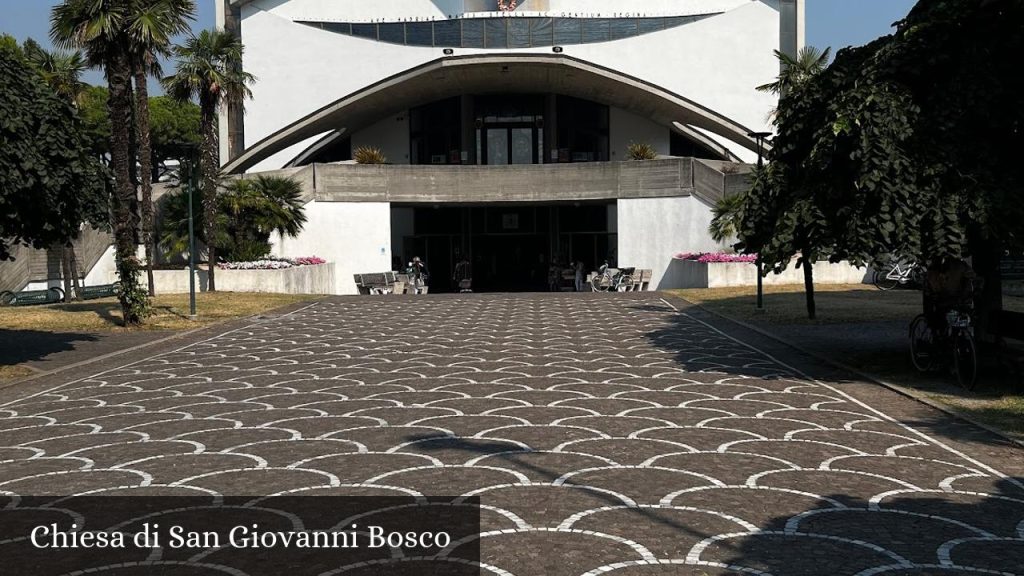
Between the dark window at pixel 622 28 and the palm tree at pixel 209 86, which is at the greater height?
the dark window at pixel 622 28

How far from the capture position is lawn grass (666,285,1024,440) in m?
9.93

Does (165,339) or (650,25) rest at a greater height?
(650,25)

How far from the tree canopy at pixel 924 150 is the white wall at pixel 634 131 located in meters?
37.2

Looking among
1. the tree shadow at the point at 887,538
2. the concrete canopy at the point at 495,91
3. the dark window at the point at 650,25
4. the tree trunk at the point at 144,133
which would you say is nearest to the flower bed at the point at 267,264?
the tree trunk at the point at 144,133

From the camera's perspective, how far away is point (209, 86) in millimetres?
30875

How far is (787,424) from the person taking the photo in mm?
9109

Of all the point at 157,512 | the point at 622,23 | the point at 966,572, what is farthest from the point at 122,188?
the point at 622,23

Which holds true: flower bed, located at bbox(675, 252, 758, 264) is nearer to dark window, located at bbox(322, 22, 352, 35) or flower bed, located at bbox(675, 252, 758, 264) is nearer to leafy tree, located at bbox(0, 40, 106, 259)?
leafy tree, located at bbox(0, 40, 106, 259)

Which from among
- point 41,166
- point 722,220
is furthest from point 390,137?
point 41,166

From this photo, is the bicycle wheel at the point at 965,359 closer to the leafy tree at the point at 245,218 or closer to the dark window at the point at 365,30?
the leafy tree at the point at 245,218

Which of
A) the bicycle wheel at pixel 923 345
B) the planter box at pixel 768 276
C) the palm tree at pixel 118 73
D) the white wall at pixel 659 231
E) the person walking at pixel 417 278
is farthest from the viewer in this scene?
the person walking at pixel 417 278

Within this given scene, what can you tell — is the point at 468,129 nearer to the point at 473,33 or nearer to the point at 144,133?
the point at 473,33

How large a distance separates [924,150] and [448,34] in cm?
3986

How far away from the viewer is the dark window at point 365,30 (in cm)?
4938
